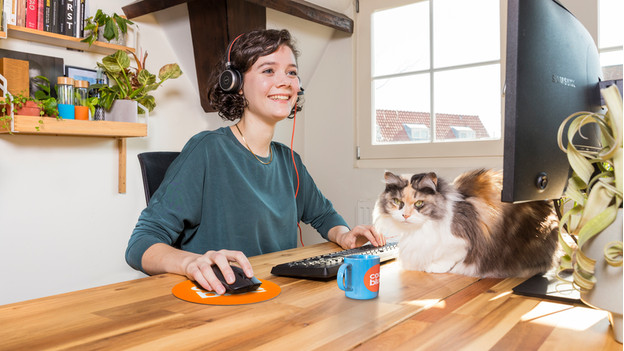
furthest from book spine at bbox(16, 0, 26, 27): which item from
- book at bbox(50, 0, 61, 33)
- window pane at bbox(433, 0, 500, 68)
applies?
window pane at bbox(433, 0, 500, 68)

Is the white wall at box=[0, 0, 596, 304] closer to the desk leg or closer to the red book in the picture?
the desk leg

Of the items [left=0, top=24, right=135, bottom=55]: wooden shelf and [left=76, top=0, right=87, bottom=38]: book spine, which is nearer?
[left=0, top=24, right=135, bottom=55]: wooden shelf

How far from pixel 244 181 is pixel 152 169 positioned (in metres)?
0.30

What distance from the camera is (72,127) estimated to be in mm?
2010

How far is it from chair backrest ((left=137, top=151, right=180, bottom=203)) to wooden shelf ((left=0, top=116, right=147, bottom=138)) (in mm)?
717

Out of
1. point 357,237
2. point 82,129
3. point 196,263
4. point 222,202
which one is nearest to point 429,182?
point 357,237

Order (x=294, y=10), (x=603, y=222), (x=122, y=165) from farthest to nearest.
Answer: (x=294, y=10) → (x=122, y=165) → (x=603, y=222)

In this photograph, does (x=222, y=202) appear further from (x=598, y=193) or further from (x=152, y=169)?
(x=598, y=193)

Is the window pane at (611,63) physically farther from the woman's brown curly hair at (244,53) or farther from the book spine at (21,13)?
the book spine at (21,13)

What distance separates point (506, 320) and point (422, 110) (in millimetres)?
2114

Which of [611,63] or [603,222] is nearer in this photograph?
[603,222]

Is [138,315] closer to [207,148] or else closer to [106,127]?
[207,148]

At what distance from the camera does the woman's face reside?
5.01 ft

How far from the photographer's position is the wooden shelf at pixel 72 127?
1.85 m
